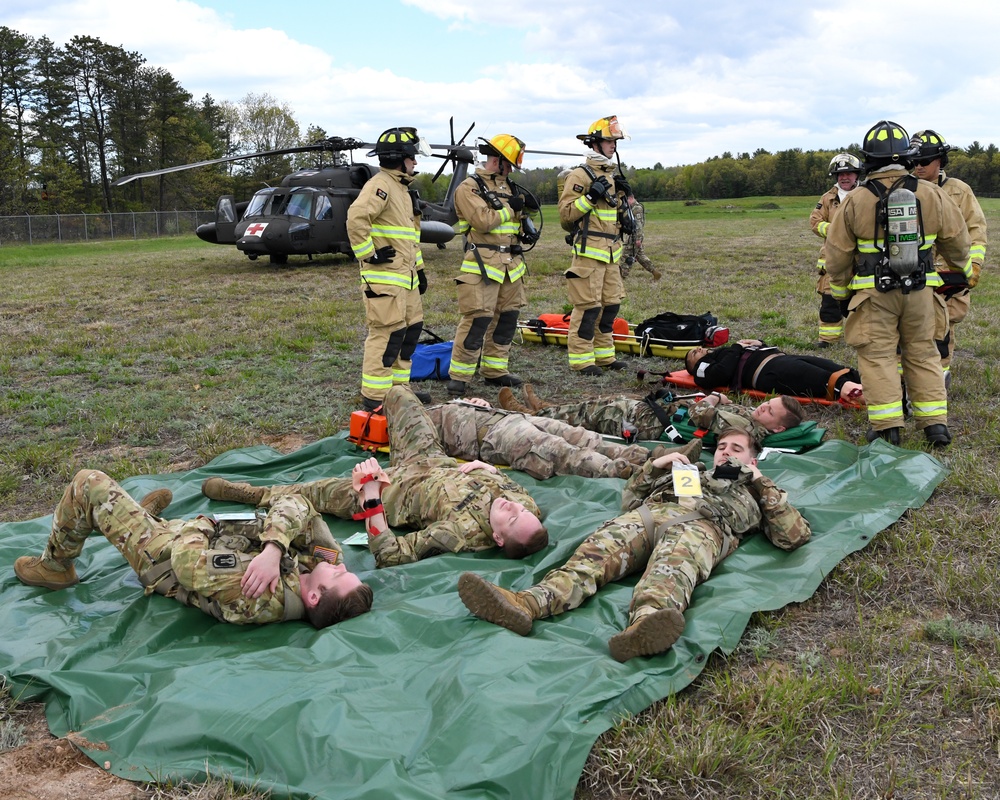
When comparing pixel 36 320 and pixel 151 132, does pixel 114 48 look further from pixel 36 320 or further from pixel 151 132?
pixel 36 320

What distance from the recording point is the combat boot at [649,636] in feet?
10.1

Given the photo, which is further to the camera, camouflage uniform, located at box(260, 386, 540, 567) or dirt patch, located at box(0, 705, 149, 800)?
camouflage uniform, located at box(260, 386, 540, 567)

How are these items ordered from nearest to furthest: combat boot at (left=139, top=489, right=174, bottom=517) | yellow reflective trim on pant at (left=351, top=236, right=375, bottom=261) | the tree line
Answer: combat boot at (left=139, top=489, right=174, bottom=517)
yellow reflective trim on pant at (left=351, top=236, right=375, bottom=261)
the tree line

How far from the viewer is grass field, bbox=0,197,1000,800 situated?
2.65m

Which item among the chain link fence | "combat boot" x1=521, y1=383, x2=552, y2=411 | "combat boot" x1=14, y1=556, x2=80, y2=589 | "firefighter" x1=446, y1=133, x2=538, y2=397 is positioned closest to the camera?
"combat boot" x1=14, y1=556, x2=80, y2=589

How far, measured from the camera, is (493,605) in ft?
11.0

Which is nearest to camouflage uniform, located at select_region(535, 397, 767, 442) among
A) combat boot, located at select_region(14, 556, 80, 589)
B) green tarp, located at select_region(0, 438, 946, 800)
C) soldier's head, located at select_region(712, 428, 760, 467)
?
soldier's head, located at select_region(712, 428, 760, 467)

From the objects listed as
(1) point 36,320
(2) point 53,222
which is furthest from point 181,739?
(2) point 53,222

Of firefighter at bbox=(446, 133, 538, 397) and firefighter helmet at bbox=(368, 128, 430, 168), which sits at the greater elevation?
firefighter helmet at bbox=(368, 128, 430, 168)

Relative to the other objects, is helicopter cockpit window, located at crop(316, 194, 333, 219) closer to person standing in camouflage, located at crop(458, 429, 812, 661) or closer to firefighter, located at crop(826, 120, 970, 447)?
firefighter, located at crop(826, 120, 970, 447)

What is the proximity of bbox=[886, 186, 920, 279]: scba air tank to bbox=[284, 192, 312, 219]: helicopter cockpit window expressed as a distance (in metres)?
14.1

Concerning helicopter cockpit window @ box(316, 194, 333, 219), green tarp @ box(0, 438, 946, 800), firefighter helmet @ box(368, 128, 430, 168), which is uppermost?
helicopter cockpit window @ box(316, 194, 333, 219)

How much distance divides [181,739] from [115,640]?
0.98 m

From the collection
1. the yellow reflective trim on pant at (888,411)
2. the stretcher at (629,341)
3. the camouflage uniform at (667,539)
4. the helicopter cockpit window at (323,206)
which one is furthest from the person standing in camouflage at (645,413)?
the helicopter cockpit window at (323,206)
